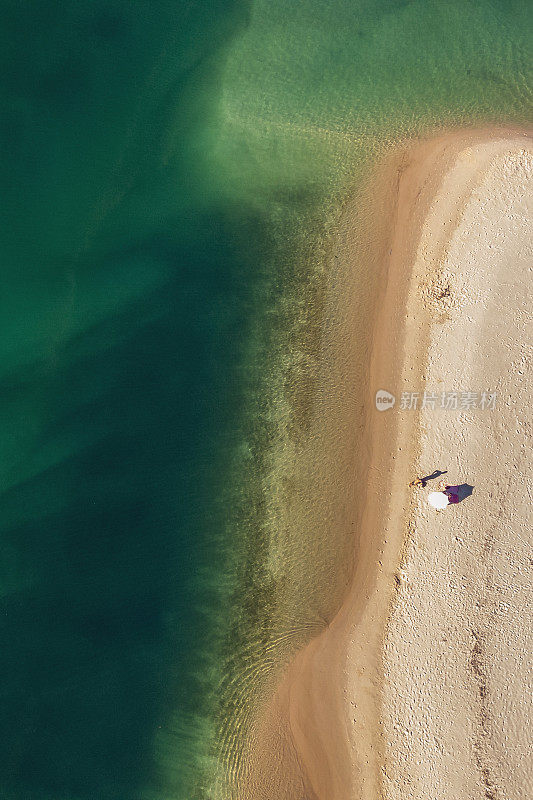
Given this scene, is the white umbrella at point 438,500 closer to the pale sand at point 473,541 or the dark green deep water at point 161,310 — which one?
the pale sand at point 473,541

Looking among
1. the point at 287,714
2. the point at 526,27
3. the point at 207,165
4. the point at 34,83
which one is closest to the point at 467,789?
the point at 287,714

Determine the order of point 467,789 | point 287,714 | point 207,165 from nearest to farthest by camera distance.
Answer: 1. point 467,789
2. point 287,714
3. point 207,165

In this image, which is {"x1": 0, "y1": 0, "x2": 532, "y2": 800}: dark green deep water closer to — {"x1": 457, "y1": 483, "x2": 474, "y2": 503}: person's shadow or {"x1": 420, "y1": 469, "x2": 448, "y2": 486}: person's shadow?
{"x1": 420, "y1": 469, "x2": 448, "y2": 486}: person's shadow

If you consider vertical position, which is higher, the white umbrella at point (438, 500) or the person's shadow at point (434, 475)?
the person's shadow at point (434, 475)

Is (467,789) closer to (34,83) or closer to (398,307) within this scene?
(398,307)

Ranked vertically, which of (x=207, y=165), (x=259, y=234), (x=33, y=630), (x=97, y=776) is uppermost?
(x=207, y=165)

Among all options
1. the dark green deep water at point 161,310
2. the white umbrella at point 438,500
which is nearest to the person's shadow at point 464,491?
the white umbrella at point 438,500

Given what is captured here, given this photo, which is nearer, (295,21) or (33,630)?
(33,630)
